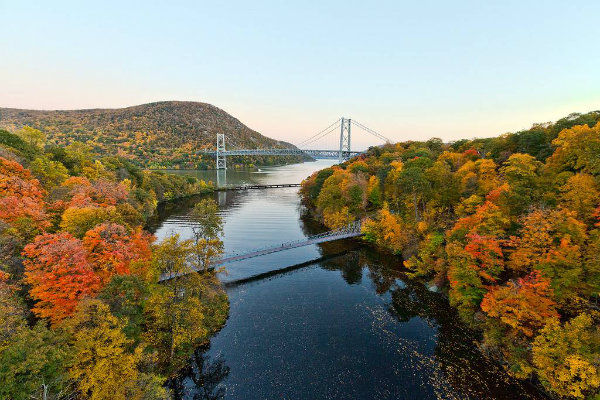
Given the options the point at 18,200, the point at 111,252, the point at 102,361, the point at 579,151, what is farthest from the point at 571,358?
the point at 18,200

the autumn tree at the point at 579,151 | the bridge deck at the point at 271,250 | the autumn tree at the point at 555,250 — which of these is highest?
the autumn tree at the point at 579,151

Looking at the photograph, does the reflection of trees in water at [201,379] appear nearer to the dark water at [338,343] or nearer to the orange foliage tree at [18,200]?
the dark water at [338,343]

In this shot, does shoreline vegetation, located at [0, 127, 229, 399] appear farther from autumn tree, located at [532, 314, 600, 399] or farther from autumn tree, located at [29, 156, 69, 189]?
autumn tree, located at [532, 314, 600, 399]

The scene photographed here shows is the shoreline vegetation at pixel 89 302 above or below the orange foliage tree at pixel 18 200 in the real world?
below

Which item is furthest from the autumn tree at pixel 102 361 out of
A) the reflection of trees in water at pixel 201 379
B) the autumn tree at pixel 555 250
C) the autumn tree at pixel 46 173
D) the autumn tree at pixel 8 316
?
the autumn tree at pixel 46 173

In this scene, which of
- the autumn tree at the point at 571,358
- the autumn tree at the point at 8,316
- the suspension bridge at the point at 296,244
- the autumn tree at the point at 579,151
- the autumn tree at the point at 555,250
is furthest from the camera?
the suspension bridge at the point at 296,244

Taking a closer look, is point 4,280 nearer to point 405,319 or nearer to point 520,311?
point 405,319

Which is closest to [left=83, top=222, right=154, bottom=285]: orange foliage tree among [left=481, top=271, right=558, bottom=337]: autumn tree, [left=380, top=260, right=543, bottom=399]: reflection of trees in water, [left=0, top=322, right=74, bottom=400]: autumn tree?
[left=0, top=322, right=74, bottom=400]: autumn tree
